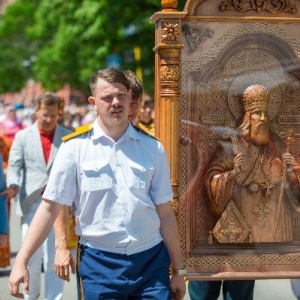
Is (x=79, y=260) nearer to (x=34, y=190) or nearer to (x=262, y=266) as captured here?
(x=262, y=266)

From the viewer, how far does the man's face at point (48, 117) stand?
884 cm

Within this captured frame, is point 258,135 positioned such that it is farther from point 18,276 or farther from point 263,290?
point 263,290

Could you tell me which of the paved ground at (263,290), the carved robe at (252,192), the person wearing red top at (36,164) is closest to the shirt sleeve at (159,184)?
the carved robe at (252,192)

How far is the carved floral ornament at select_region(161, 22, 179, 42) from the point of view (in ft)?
20.6

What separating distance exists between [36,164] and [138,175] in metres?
3.71

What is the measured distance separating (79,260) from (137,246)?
14.0 inches

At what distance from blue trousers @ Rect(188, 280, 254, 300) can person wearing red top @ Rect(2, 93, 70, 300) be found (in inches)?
74.3

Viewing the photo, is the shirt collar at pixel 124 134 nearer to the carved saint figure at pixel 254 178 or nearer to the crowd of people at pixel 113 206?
the crowd of people at pixel 113 206

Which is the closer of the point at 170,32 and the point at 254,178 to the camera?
the point at 170,32

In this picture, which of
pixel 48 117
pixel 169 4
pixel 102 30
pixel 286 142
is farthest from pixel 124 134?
pixel 102 30

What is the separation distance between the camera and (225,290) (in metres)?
7.19

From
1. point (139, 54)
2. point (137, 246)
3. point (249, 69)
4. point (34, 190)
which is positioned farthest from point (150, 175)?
point (139, 54)

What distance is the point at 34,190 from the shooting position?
8797 mm

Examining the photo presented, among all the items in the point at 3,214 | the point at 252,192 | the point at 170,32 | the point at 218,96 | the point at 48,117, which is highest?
the point at 170,32
